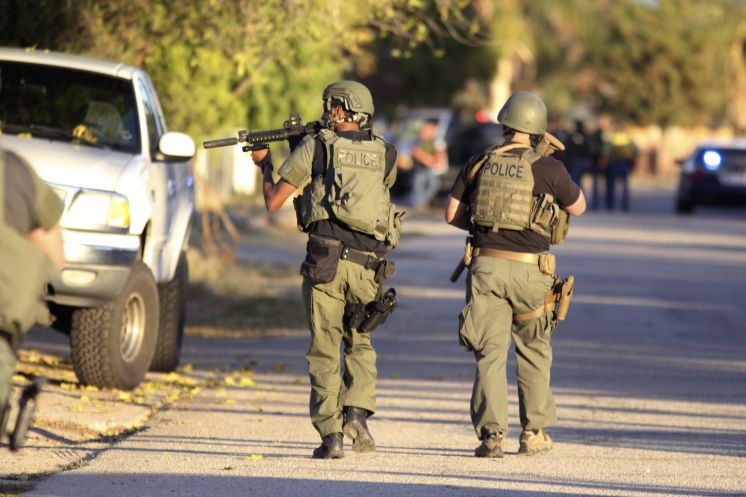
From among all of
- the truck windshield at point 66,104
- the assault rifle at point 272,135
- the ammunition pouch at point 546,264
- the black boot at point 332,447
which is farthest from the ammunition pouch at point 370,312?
the truck windshield at point 66,104

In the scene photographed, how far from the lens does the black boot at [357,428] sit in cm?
780

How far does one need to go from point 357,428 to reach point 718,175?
84.7 ft

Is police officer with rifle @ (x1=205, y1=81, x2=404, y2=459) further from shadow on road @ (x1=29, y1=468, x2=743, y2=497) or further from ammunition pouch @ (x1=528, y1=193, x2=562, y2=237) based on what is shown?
ammunition pouch @ (x1=528, y1=193, x2=562, y2=237)

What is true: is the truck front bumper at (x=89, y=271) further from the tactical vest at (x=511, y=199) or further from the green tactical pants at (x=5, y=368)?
the green tactical pants at (x=5, y=368)

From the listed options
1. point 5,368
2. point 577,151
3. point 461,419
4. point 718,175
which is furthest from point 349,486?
point 718,175

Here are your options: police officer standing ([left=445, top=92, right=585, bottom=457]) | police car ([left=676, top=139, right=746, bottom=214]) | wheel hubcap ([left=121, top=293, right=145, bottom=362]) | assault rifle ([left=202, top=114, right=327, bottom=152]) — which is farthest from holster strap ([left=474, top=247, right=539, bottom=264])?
police car ([left=676, top=139, right=746, bottom=214])

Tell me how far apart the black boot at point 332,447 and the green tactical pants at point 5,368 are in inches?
117

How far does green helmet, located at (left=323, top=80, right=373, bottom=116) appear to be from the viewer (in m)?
7.69

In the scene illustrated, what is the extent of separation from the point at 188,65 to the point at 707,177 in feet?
62.8

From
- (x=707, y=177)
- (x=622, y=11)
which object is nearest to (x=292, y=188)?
(x=707, y=177)

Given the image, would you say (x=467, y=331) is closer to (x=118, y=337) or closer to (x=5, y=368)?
(x=118, y=337)

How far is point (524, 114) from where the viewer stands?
8016 mm

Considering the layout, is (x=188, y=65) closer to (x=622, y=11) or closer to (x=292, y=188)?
(x=292, y=188)

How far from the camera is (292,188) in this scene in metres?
7.65
